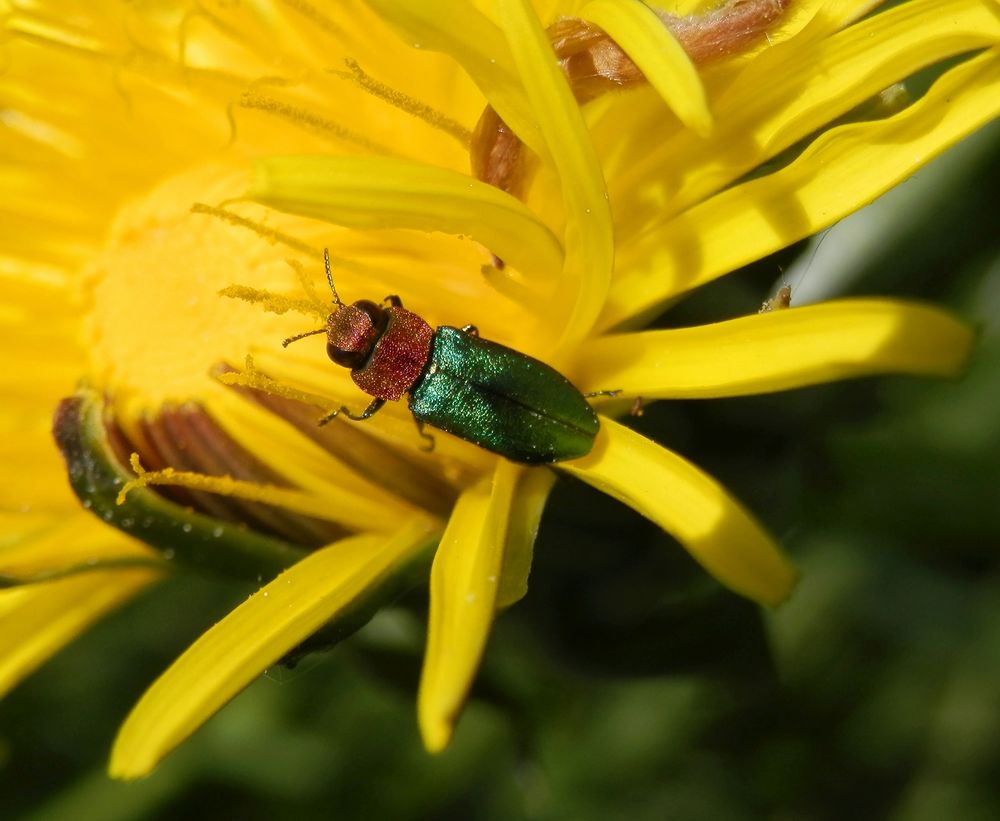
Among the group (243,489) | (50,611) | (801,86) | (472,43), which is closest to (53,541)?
(50,611)

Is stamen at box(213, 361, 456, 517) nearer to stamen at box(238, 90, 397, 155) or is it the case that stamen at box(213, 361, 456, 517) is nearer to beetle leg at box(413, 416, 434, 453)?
beetle leg at box(413, 416, 434, 453)

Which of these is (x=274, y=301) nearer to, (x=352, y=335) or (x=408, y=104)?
(x=352, y=335)

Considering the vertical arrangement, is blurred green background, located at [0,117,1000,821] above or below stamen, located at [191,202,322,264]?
below

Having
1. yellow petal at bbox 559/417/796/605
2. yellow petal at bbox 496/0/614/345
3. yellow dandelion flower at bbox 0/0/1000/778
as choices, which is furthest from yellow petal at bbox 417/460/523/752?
yellow petal at bbox 496/0/614/345

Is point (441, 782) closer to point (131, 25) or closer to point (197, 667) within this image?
point (197, 667)

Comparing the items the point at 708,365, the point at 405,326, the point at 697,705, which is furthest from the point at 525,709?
the point at 708,365

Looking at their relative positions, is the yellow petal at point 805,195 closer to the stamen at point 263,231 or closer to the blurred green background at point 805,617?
the blurred green background at point 805,617
